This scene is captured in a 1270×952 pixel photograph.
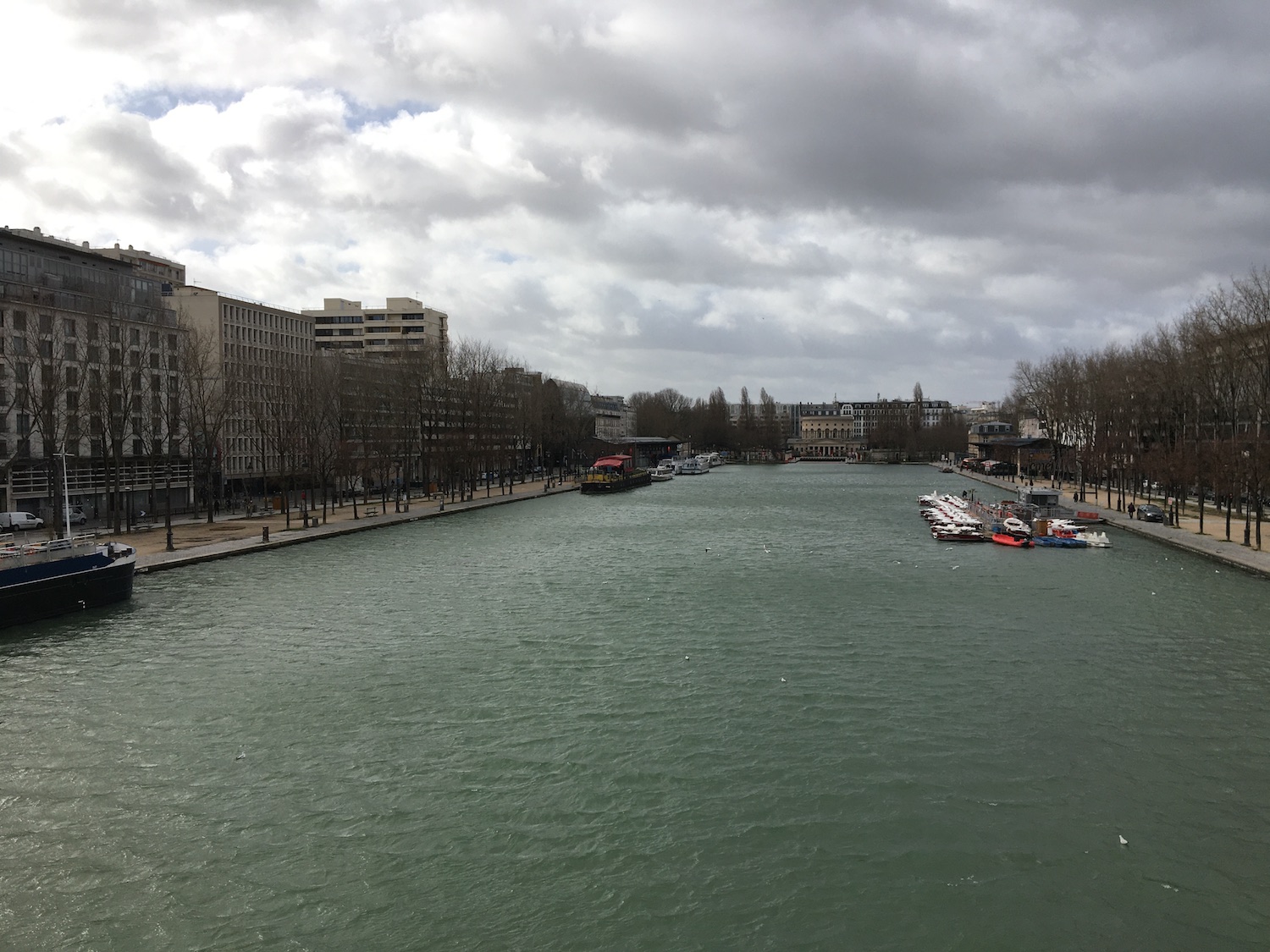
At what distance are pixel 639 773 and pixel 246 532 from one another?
40.2 metres

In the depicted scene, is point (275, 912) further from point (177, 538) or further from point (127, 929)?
point (177, 538)

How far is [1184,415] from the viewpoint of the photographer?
221ft

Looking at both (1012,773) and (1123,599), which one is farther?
(1123,599)

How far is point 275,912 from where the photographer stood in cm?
1192

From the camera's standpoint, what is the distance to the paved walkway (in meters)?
39.3

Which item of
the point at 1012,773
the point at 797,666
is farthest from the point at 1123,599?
the point at 1012,773

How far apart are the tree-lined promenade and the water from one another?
2338cm

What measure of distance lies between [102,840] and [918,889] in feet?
40.2

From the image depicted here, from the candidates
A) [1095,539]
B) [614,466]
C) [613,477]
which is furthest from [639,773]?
[614,466]

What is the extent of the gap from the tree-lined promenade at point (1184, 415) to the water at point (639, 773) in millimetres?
23383

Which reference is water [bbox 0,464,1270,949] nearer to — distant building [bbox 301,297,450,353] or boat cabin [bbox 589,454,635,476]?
boat cabin [bbox 589,454,635,476]

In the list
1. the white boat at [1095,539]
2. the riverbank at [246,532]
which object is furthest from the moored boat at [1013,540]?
the riverbank at [246,532]

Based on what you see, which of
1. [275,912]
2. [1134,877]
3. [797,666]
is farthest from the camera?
[797,666]

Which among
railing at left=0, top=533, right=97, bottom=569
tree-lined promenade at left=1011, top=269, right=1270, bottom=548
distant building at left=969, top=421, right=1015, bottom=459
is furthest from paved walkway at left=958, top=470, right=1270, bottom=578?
distant building at left=969, top=421, right=1015, bottom=459
